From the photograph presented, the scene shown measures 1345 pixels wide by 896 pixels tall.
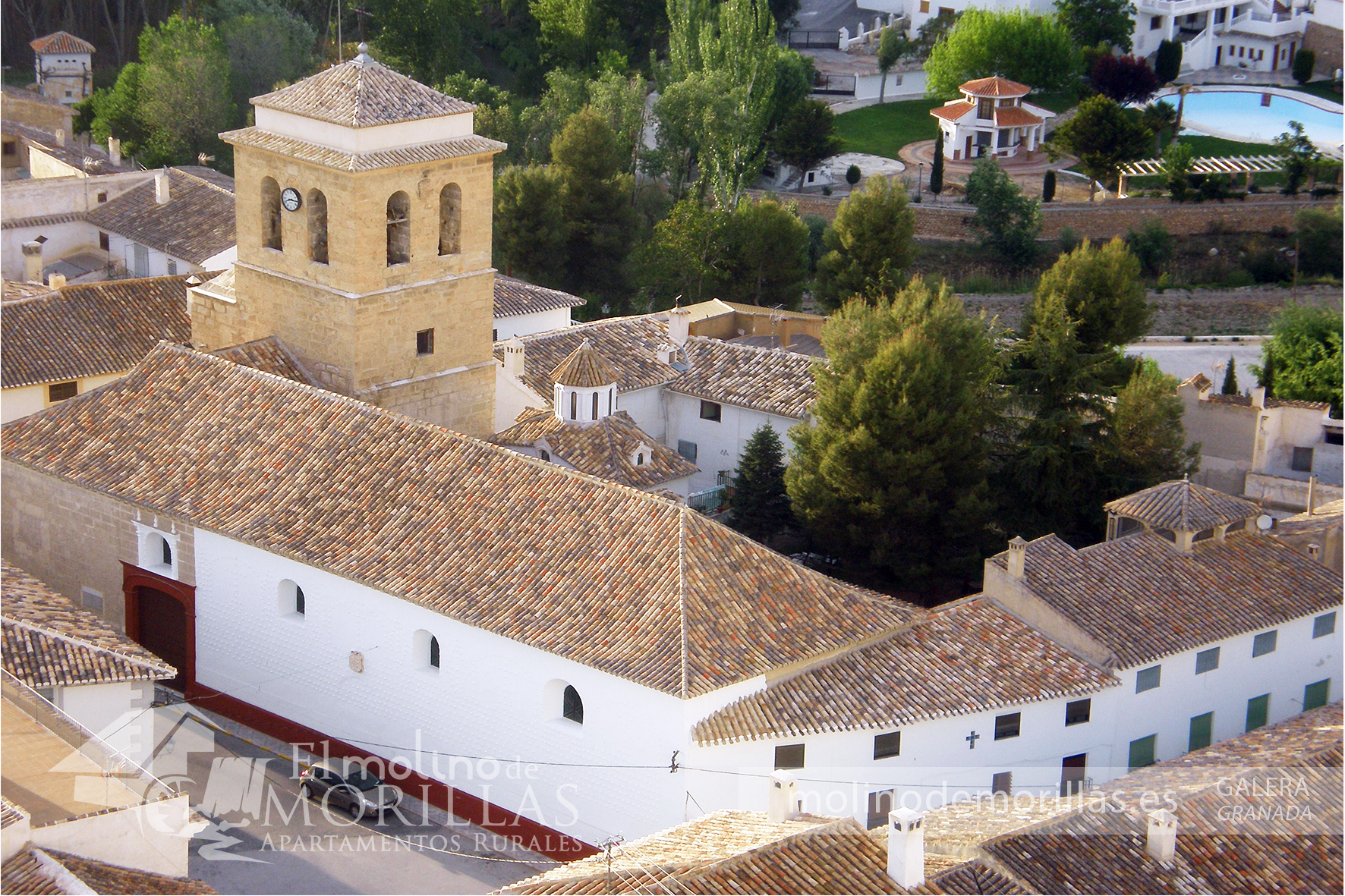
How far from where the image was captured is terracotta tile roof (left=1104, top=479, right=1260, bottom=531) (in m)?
28.6

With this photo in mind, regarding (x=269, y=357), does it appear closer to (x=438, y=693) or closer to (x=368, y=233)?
(x=368, y=233)

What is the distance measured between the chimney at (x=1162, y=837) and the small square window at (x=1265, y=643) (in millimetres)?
8078

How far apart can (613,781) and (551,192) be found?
87.4 feet

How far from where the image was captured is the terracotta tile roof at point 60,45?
63062 millimetres

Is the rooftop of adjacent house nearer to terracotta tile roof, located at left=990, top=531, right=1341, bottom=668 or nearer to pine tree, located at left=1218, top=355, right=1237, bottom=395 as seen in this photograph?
terracotta tile roof, located at left=990, top=531, right=1341, bottom=668

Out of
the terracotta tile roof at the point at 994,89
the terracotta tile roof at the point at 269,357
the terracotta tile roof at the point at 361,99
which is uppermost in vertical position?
the terracotta tile roof at the point at 361,99

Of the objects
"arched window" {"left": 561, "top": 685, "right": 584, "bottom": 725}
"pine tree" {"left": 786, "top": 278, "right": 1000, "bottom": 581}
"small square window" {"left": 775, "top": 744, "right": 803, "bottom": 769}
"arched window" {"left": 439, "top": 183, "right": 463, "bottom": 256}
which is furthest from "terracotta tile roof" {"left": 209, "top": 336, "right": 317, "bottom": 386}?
"small square window" {"left": 775, "top": 744, "right": 803, "bottom": 769}

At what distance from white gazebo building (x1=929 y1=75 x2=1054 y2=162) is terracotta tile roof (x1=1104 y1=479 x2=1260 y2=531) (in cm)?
3484

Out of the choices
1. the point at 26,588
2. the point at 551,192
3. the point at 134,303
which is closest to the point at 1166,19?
the point at 551,192

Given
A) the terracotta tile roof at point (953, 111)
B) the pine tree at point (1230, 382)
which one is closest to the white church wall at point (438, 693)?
the pine tree at point (1230, 382)

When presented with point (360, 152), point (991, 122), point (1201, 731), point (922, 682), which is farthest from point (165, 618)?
point (991, 122)

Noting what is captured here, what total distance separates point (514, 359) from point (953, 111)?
107 ft

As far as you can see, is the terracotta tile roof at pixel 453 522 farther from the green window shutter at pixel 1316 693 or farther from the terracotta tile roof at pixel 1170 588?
the green window shutter at pixel 1316 693

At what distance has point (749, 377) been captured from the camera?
3650cm
